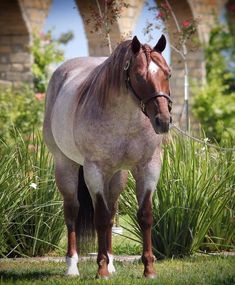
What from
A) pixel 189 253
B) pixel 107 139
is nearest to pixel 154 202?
pixel 189 253

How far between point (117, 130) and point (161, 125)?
431 millimetres

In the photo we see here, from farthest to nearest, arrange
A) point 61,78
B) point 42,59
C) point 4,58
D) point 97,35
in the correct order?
point 42,59, point 97,35, point 4,58, point 61,78

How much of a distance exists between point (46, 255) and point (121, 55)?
2296mm

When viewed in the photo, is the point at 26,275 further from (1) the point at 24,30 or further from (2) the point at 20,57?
(2) the point at 20,57

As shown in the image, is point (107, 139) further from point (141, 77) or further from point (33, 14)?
point (33, 14)

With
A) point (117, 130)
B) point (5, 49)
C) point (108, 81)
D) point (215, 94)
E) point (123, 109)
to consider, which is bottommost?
point (215, 94)

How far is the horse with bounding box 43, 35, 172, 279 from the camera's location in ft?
18.1

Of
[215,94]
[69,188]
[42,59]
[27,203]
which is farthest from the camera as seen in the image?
[215,94]

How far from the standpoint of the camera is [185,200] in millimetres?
6988

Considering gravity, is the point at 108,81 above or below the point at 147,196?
above

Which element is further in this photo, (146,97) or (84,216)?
(84,216)

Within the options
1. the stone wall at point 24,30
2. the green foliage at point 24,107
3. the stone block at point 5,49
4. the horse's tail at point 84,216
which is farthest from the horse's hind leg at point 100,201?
the stone block at point 5,49

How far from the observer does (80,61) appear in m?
6.98

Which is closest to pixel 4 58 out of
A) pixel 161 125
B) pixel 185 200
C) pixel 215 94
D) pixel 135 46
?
pixel 215 94
